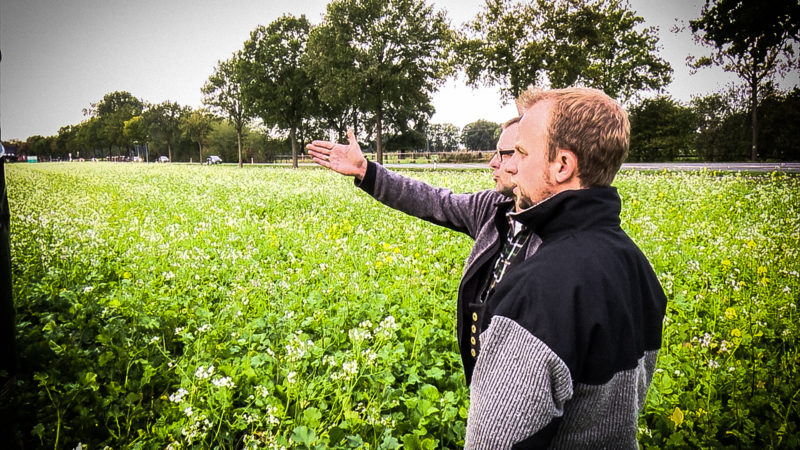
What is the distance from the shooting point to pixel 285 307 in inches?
166

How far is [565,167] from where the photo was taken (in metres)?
1.46

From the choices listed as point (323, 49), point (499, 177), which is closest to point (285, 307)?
point (499, 177)

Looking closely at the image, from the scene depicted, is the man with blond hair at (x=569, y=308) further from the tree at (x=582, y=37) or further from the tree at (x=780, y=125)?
the tree at (x=780, y=125)

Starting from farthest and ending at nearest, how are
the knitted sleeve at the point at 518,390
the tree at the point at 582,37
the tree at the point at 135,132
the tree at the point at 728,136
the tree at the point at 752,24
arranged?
the tree at the point at 135,132 < the tree at the point at 728,136 < the tree at the point at 582,37 < the tree at the point at 752,24 < the knitted sleeve at the point at 518,390

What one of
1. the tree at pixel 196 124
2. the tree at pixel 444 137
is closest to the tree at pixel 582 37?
the tree at pixel 196 124

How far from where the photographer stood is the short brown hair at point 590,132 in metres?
1.39

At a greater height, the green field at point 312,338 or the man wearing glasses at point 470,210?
the man wearing glasses at point 470,210

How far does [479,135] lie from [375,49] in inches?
4833

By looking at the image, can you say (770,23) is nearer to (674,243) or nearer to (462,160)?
(674,243)

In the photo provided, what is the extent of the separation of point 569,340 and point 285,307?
352 cm

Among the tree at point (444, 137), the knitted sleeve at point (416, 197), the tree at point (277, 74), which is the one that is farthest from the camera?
the tree at point (444, 137)

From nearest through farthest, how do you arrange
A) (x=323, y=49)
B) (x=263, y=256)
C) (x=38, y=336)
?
(x=38, y=336), (x=263, y=256), (x=323, y=49)

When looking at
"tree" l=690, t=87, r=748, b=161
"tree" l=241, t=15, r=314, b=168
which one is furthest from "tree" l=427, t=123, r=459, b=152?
"tree" l=241, t=15, r=314, b=168

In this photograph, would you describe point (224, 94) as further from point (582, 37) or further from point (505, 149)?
point (505, 149)
